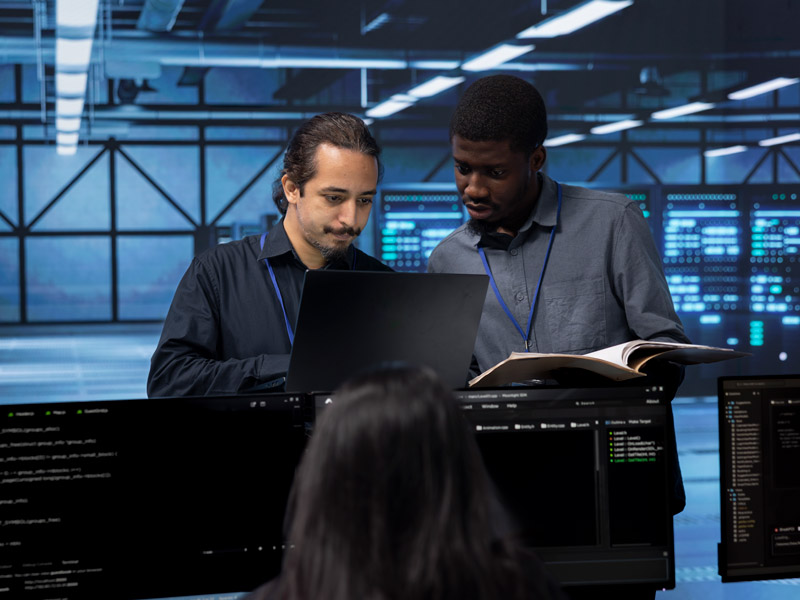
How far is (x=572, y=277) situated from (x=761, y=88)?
26.0ft

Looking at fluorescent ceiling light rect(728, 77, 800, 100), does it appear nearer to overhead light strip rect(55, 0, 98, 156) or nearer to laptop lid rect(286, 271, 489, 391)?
overhead light strip rect(55, 0, 98, 156)

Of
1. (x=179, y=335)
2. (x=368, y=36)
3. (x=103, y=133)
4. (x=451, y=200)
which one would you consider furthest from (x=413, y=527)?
(x=103, y=133)

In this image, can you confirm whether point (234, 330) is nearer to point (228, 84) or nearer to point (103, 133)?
point (103, 133)

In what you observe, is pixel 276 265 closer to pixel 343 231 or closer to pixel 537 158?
pixel 343 231

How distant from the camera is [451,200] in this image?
6438 millimetres

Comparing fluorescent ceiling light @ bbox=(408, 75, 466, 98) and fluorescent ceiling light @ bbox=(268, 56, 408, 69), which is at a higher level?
fluorescent ceiling light @ bbox=(268, 56, 408, 69)

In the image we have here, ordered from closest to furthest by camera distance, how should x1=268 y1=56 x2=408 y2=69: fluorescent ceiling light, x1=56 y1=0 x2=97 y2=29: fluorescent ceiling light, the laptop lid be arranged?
the laptop lid, x1=56 y1=0 x2=97 y2=29: fluorescent ceiling light, x1=268 y1=56 x2=408 y2=69: fluorescent ceiling light

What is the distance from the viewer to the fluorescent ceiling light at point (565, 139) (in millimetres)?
10609

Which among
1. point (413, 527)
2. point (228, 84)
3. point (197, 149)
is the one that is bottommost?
point (413, 527)

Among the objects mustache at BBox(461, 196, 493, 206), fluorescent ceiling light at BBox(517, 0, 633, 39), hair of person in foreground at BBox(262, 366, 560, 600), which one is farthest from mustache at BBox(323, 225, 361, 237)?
fluorescent ceiling light at BBox(517, 0, 633, 39)

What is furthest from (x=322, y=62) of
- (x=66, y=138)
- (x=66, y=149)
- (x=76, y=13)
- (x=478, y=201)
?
(x=478, y=201)

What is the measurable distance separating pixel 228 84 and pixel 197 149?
1054mm

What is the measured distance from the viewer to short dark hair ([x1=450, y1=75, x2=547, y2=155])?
A: 186 cm

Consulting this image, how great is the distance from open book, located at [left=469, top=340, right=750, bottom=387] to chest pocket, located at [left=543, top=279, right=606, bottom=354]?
1.66 ft
